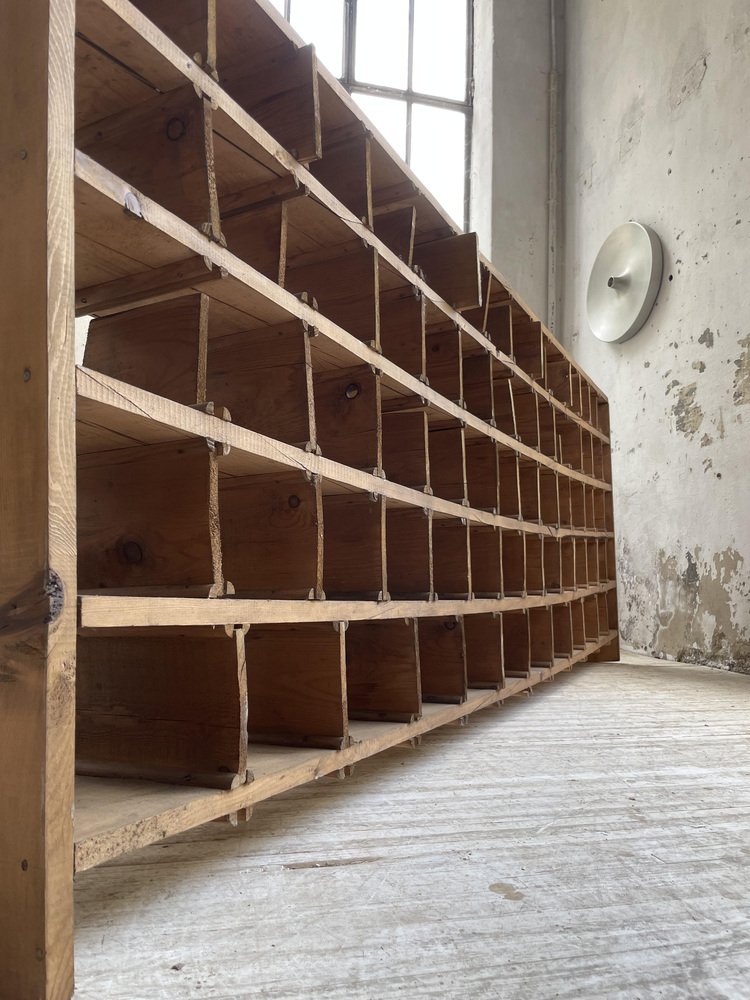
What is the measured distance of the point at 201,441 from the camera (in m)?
1.21

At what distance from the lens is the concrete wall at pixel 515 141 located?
20.6 ft

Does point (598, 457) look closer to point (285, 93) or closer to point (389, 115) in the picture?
point (285, 93)

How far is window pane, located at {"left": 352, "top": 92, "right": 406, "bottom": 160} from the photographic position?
6.27m

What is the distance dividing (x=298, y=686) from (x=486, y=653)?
1.10m

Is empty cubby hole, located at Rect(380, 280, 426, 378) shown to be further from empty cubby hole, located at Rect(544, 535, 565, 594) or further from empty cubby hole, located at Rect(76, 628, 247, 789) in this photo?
empty cubby hole, located at Rect(544, 535, 565, 594)

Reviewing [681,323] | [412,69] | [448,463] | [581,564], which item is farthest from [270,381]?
[412,69]

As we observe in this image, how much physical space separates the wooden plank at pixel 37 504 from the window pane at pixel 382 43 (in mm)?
5991

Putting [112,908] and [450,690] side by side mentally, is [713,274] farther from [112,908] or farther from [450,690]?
[112,908]

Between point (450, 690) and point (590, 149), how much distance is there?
519cm

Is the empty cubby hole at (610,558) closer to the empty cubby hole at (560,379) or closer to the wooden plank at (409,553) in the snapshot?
the empty cubby hole at (560,379)

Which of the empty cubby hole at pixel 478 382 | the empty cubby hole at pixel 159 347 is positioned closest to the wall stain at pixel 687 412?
the empty cubby hole at pixel 478 382

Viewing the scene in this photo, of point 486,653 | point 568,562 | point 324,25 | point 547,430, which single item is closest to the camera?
point 486,653

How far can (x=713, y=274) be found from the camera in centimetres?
463

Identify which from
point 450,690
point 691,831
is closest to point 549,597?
point 450,690
